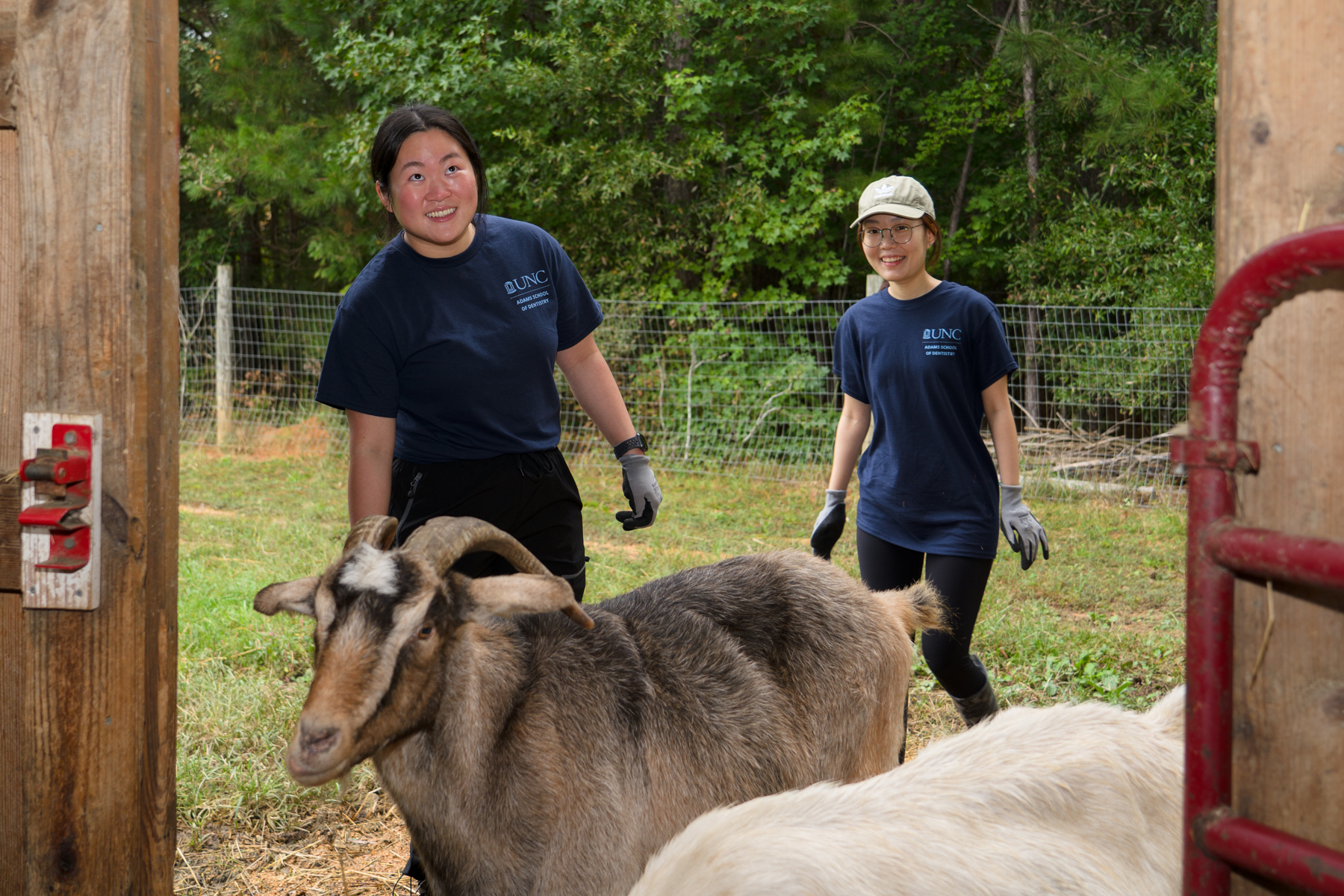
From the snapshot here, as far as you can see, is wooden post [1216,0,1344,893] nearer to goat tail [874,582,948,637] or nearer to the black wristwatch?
goat tail [874,582,948,637]

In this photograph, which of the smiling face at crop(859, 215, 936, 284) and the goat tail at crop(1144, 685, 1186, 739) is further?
the smiling face at crop(859, 215, 936, 284)

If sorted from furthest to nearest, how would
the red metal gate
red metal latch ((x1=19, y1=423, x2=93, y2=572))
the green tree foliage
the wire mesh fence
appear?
the green tree foliage < the wire mesh fence < red metal latch ((x1=19, y1=423, x2=93, y2=572)) < the red metal gate

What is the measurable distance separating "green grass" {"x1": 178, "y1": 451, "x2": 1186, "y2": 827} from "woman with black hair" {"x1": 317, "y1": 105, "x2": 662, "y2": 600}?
157 centimetres

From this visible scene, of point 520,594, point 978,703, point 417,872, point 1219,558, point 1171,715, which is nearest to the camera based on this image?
point 1219,558

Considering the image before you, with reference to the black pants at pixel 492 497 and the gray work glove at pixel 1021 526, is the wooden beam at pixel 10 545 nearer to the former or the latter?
the black pants at pixel 492 497

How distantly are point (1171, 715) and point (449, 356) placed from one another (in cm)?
204

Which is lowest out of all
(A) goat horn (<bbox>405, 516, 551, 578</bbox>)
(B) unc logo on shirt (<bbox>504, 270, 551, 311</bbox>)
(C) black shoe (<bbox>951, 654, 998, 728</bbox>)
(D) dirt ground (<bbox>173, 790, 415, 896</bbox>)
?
(D) dirt ground (<bbox>173, 790, 415, 896</bbox>)

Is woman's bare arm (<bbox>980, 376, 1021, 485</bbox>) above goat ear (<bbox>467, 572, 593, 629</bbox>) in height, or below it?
above

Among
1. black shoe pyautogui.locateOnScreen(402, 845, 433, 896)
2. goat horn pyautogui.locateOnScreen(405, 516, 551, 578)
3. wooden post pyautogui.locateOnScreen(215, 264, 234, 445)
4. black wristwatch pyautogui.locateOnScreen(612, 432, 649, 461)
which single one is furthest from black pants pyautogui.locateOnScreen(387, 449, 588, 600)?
wooden post pyautogui.locateOnScreen(215, 264, 234, 445)

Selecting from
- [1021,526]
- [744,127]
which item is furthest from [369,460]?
[744,127]

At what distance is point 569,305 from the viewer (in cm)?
341

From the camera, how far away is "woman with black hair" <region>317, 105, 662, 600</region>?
9.90 ft

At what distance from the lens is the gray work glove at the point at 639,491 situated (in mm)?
3574

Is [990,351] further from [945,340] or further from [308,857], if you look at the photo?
[308,857]
